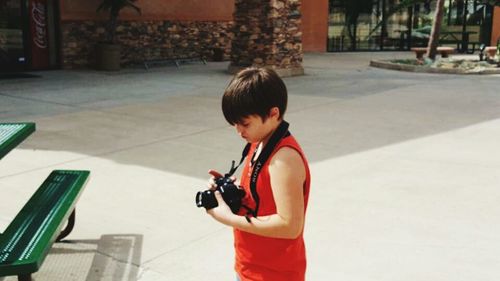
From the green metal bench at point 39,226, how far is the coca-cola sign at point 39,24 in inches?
491

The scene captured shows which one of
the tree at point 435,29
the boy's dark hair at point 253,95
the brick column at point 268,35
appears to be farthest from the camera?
the tree at point 435,29

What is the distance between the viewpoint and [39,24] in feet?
50.5

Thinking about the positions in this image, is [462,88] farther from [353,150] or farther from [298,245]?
[298,245]

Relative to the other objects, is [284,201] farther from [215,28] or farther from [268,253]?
[215,28]

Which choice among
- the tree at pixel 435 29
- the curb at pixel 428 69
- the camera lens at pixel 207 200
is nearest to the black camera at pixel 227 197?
the camera lens at pixel 207 200

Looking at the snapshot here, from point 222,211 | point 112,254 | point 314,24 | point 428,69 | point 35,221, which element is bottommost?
point 112,254

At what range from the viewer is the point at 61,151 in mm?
6582

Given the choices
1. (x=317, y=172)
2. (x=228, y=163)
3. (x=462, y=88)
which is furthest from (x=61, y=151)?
(x=462, y=88)

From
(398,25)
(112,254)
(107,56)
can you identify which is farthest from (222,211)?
(398,25)

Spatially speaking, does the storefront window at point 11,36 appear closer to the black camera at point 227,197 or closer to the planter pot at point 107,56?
the planter pot at point 107,56

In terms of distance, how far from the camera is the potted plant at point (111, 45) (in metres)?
15.4

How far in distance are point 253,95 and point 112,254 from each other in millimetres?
2370

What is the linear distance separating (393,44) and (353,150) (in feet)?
64.8

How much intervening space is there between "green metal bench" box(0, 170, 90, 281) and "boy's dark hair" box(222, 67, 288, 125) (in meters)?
1.29
